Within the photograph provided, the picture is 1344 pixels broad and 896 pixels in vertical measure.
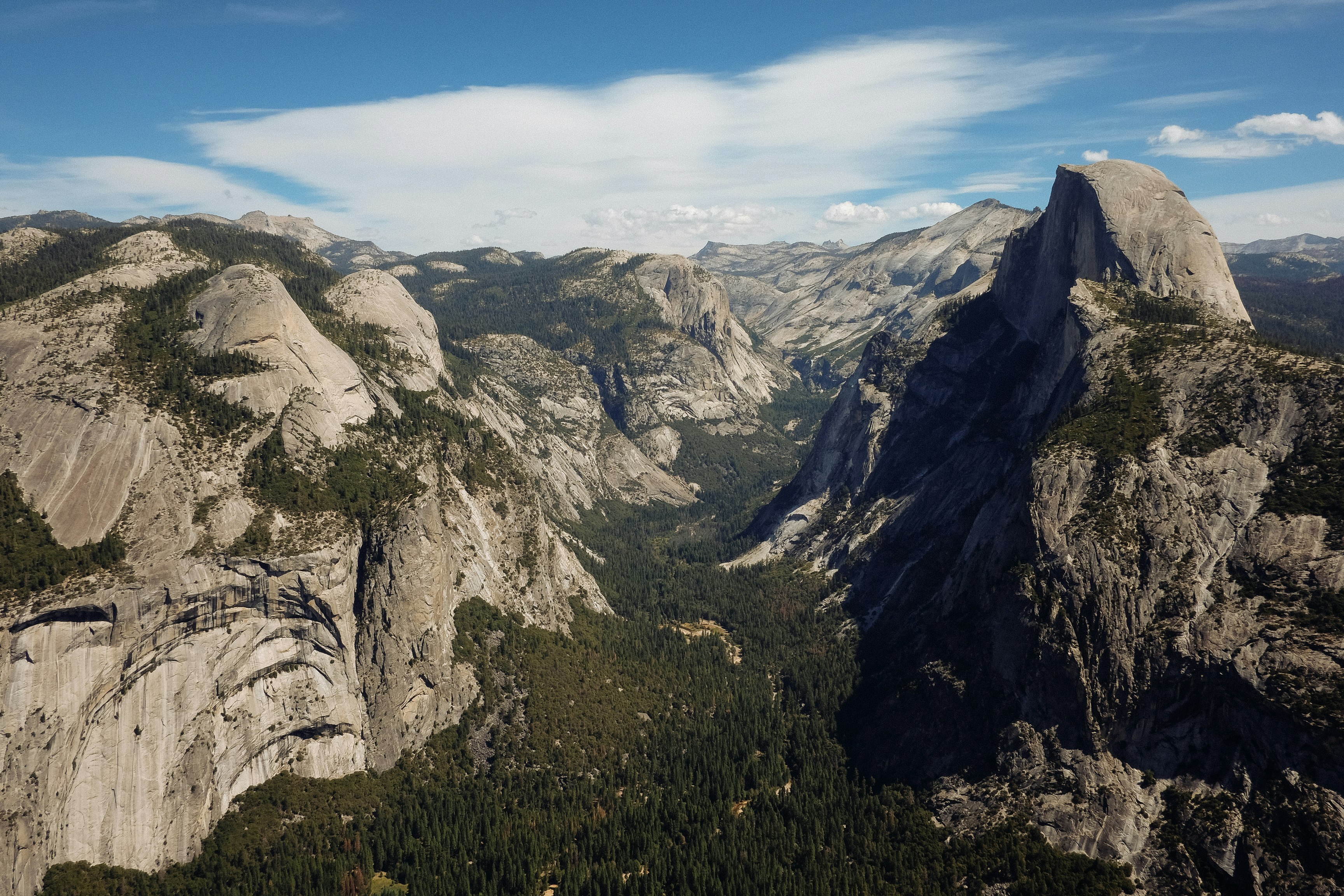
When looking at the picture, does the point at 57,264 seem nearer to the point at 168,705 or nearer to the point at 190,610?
the point at 190,610

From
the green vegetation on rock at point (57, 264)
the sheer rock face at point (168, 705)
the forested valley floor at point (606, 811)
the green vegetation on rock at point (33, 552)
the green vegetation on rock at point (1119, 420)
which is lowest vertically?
the forested valley floor at point (606, 811)

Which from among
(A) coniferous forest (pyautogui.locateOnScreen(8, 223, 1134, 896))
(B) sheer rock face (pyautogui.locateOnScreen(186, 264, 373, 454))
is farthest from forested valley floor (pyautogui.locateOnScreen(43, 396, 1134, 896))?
(B) sheer rock face (pyautogui.locateOnScreen(186, 264, 373, 454))

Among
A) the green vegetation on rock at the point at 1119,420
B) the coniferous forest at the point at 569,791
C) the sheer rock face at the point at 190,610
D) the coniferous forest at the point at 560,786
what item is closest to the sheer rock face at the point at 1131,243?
the green vegetation on rock at the point at 1119,420

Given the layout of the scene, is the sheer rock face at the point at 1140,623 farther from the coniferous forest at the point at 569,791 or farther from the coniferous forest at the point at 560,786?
the coniferous forest at the point at 569,791

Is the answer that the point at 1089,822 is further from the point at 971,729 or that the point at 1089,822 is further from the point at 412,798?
the point at 412,798

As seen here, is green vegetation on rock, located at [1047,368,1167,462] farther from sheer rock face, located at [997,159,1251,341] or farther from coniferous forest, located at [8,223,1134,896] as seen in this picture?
coniferous forest, located at [8,223,1134,896]

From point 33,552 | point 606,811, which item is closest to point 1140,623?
point 606,811
